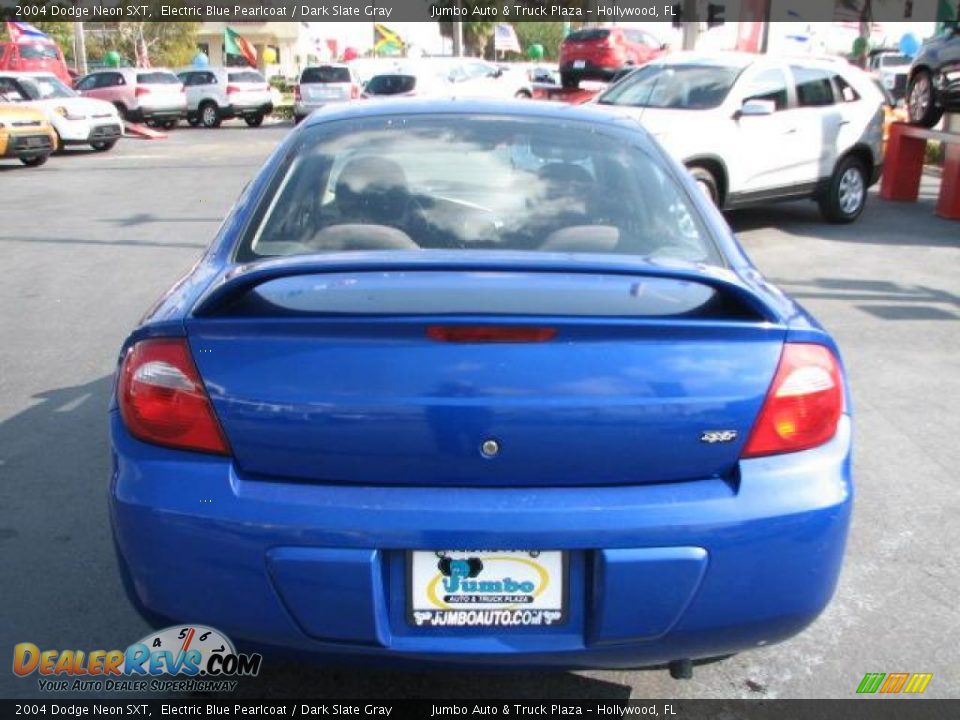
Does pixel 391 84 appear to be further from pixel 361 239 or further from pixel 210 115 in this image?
pixel 361 239

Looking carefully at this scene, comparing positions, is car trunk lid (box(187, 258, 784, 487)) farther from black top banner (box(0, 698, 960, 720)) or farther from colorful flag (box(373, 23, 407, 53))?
colorful flag (box(373, 23, 407, 53))

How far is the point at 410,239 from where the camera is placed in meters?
3.10

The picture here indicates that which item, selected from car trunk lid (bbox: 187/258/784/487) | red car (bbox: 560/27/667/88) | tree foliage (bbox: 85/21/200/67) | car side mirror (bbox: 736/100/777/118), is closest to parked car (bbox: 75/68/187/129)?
red car (bbox: 560/27/667/88)

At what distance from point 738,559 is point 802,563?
0.19 meters

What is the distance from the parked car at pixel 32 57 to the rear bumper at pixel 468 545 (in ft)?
95.0

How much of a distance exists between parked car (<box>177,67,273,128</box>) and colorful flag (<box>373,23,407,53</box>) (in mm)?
19824

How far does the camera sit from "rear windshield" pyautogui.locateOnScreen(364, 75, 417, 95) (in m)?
25.5

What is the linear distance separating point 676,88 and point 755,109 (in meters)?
1.03

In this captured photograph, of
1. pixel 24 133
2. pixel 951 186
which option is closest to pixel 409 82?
pixel 24 133

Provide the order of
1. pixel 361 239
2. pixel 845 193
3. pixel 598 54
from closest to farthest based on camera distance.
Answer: pixel 361 239 → pixel 845 193 → pixel 598 54

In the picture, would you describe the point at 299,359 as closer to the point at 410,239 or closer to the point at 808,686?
the point at 410,239

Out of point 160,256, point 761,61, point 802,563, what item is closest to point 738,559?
point 802,563

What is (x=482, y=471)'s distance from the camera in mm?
2230

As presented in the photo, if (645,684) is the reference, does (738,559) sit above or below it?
above
